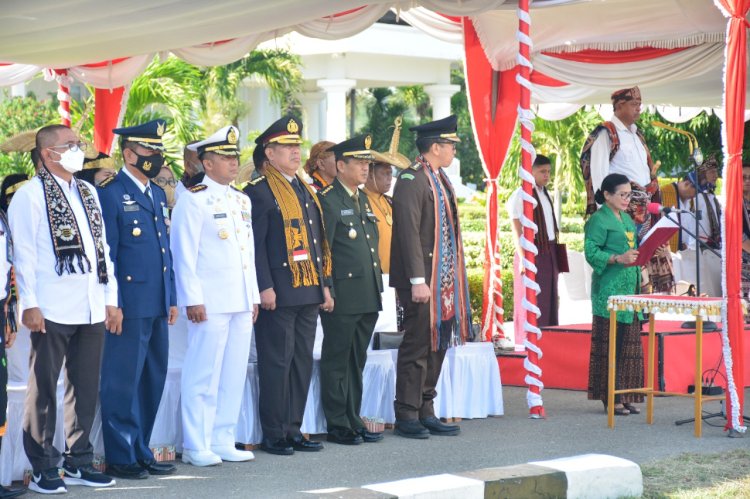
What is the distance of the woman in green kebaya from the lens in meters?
8.79

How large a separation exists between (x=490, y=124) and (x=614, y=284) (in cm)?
322

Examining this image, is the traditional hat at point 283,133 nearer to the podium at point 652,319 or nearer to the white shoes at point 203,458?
the white shoes at point 203,458

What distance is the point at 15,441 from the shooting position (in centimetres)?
655

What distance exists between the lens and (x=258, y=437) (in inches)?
301

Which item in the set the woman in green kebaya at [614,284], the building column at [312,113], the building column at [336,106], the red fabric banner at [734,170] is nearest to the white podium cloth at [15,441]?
the woman in green kebaya at [614,284]

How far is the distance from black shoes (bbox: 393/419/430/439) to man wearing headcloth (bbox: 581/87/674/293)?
2.62 metres

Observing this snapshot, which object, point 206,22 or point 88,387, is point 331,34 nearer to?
point 206,22

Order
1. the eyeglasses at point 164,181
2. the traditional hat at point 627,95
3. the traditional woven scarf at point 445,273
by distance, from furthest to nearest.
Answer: the traditional hat at point 627,95 → the eyeglasses at point 164,181 → the traditional woven scarf at point 445,273

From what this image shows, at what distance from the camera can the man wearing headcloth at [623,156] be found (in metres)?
9.64

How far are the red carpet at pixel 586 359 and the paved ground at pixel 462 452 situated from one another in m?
0.41

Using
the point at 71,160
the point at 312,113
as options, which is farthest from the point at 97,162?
the point at 312,113

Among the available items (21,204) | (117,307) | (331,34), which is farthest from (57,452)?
(331,34)

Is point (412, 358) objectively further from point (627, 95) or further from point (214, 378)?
point (627, 95)

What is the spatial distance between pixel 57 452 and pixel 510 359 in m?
4.97
